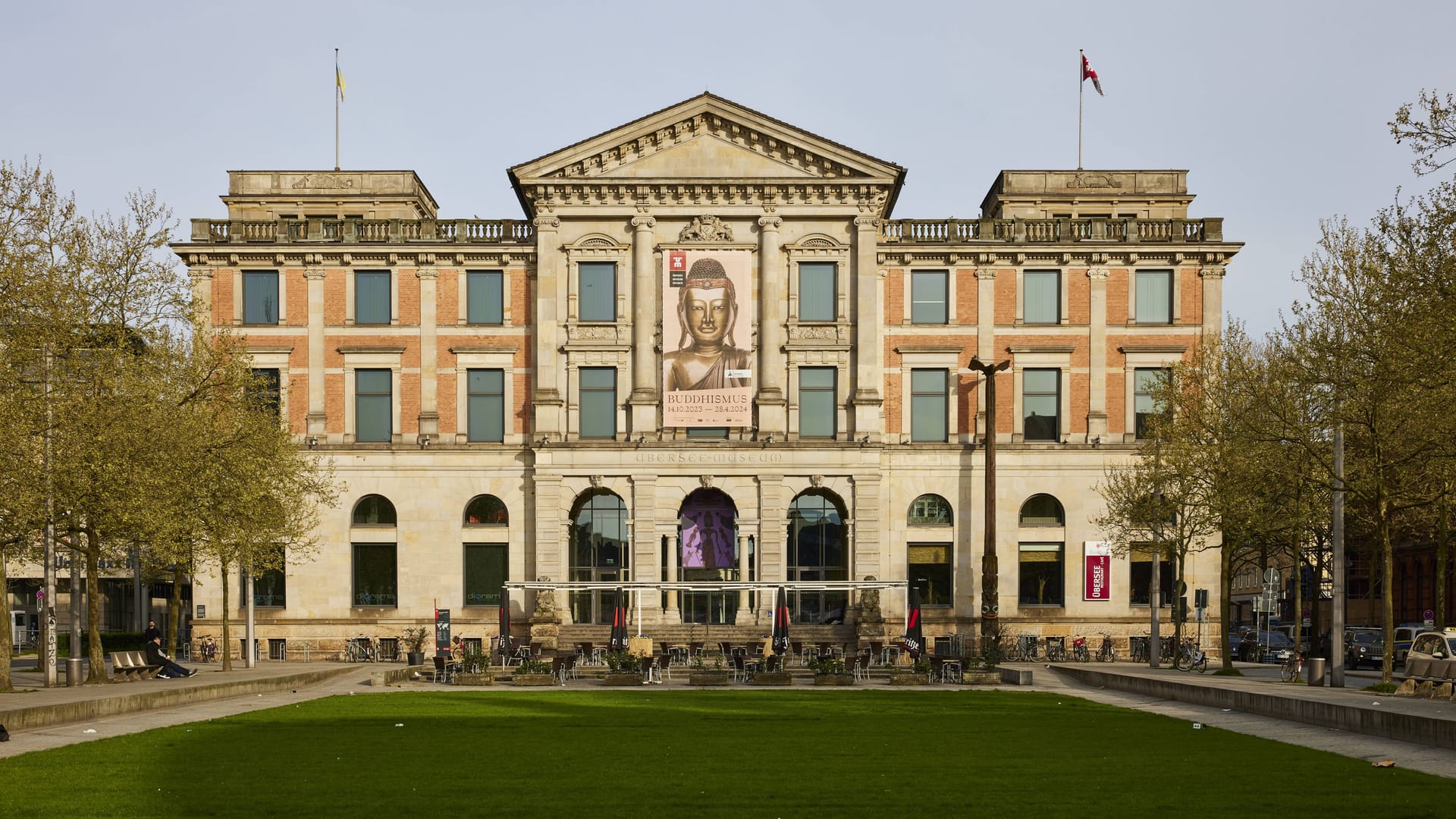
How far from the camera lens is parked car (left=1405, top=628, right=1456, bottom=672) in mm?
41312

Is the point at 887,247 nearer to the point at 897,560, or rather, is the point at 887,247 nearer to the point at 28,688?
the point at 897,560

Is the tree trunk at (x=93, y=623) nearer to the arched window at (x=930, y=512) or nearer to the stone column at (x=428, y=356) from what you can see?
the stone column at (x=428, y=356)

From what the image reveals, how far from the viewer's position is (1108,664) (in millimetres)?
63375

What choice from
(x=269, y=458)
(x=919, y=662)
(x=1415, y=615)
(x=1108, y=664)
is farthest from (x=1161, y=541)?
(x=1415, y=615)

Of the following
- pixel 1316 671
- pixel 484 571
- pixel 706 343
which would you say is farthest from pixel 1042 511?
pixel 1316 671

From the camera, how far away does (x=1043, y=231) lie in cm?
7138

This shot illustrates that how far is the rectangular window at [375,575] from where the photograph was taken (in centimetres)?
6931

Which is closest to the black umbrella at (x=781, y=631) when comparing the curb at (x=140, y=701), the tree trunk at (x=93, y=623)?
the curb at (x=140, y=701)

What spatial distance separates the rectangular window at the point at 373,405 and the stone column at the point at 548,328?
6.76 meters

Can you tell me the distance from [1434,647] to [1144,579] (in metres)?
27.6

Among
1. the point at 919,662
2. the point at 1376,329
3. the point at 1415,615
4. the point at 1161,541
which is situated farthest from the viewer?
the point at 1415,615

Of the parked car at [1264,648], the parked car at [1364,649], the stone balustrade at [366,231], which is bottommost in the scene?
the parked car at [1264,648]

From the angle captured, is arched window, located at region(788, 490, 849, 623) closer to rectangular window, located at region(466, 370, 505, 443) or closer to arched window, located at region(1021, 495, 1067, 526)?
arched window, located at region(1021, 495, 1067, 526)

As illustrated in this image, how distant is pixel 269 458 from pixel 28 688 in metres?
14.7
